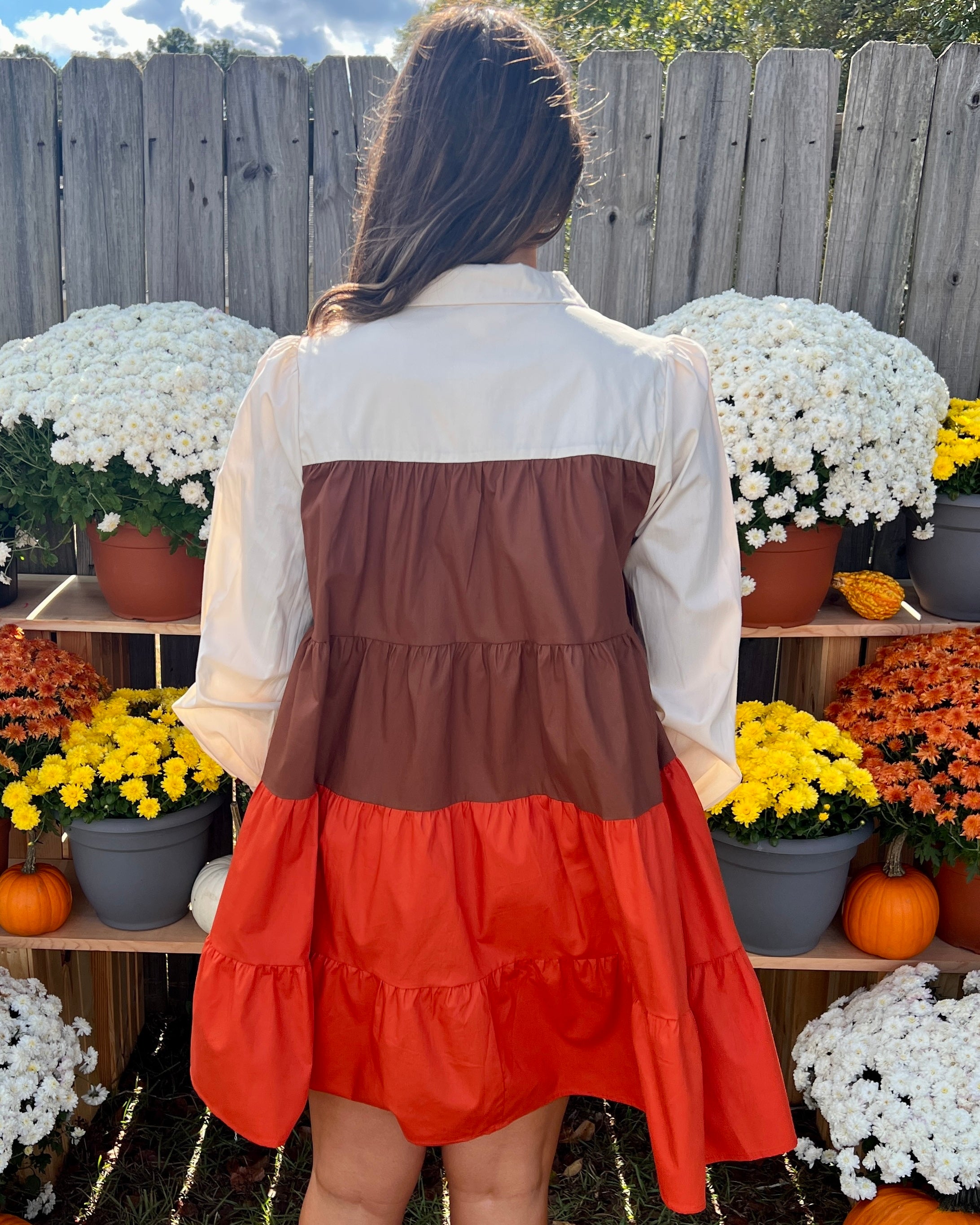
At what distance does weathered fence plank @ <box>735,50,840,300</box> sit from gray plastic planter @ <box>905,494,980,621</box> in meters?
0.64

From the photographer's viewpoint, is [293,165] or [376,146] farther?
[293,165]

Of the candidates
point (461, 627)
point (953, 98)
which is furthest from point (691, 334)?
point (461, 627)

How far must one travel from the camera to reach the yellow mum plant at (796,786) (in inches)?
83.0

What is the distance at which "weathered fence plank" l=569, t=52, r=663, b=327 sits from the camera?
2.37m

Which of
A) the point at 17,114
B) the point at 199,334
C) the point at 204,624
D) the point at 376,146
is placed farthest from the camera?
the point at 17,114

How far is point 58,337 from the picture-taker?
219 centimetres

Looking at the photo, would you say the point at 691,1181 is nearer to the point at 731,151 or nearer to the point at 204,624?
the point at 204,624

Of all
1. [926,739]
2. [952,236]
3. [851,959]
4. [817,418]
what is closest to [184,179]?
[817,418]

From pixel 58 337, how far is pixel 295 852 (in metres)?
1.37

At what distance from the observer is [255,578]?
4.55 ft

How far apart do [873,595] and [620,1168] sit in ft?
4.92

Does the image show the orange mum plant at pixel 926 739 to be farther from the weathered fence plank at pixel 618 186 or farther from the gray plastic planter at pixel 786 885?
the weathered fence plank at pixel 618 186

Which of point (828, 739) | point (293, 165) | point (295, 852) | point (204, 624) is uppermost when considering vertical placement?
point (293, 165)

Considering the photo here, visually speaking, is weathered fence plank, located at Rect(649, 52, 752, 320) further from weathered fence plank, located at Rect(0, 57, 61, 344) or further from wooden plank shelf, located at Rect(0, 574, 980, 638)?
weathered fence plank, located at Rect(0, 57, 61, 344)
